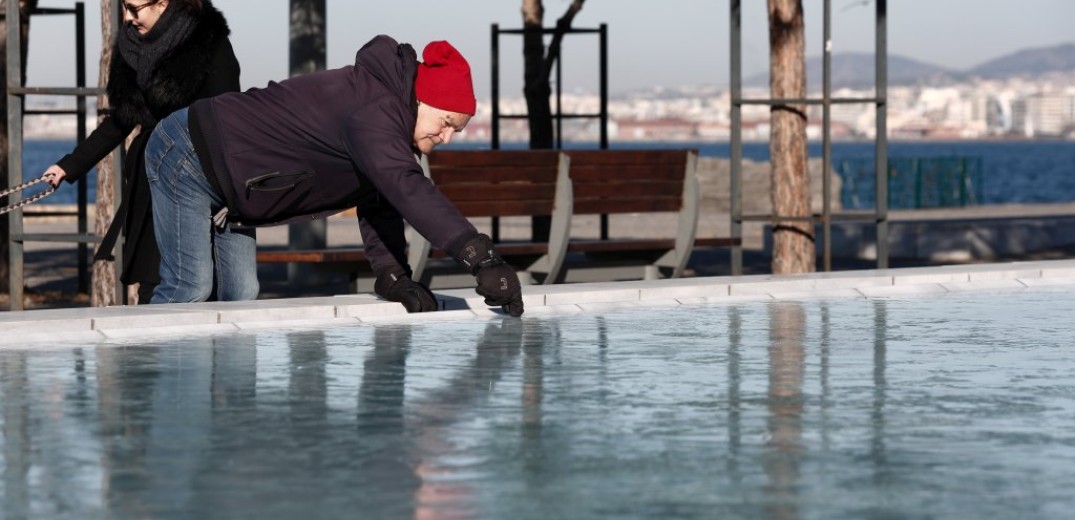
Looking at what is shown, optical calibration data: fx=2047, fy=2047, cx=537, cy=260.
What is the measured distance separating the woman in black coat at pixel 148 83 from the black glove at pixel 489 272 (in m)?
1.29

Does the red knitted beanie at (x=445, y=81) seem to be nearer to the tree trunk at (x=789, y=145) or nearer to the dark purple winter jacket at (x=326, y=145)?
the dark purple winter jacket at (x=326, y=145)

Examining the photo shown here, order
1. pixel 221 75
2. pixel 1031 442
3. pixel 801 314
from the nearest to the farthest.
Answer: pixel 1031 442
pixel 221 75
pixel 801 314

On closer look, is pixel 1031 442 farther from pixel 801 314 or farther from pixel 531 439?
pixel 801 314

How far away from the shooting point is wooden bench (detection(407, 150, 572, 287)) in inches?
498

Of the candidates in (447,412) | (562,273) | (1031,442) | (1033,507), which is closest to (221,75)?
(447,412)

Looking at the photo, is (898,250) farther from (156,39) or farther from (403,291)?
(156,39)

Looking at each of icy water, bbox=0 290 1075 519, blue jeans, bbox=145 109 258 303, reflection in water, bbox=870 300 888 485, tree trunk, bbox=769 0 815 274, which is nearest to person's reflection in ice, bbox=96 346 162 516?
icy water, bbox=0 290 1075 519

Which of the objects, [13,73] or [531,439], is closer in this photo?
[531,439]

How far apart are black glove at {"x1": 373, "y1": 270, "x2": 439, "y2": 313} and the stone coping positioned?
4 cm

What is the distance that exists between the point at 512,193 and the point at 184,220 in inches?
231

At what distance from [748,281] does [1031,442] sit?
4.44 metres

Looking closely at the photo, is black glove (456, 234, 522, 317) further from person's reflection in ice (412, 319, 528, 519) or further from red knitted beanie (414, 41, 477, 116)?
red knitted beanie (414, 41, 477, 116)

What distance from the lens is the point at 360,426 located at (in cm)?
545

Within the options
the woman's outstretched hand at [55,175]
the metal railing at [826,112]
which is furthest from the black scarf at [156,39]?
the metal railing at [826,112]
